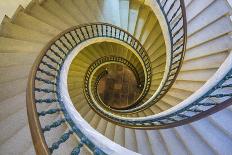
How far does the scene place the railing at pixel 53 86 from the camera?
2.45 m

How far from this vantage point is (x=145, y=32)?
7.58 metres

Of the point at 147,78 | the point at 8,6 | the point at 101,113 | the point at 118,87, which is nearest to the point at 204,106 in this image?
the point at 101,113

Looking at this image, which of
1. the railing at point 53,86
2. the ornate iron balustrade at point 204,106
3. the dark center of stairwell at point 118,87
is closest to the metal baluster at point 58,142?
the railing at point 53,86

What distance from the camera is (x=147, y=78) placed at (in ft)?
28.0

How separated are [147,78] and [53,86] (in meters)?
4.68

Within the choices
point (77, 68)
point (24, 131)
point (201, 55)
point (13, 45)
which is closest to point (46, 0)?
point (13, 45)

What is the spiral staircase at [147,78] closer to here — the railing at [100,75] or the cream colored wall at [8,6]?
the cream colored wall at [8,6]

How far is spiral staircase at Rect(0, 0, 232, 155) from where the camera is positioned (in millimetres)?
3483

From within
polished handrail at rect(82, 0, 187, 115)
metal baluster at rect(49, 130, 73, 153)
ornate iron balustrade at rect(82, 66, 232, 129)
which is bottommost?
metal baluster at rect(49, 130, 73, 153)

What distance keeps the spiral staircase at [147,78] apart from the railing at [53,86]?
0.05ft

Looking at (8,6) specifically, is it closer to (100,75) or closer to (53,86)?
(53,86)

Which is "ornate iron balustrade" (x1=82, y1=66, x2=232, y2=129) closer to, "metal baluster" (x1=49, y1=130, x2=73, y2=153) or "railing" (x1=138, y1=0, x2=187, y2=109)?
"railing" (x1=138, y1=0, x2=187, y2=109)

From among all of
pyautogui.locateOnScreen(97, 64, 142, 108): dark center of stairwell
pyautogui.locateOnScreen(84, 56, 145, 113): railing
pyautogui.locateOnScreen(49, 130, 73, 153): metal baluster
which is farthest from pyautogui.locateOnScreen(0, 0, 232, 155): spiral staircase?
pyautogui.locateOnScreen(97, 64, 142, 108): dark center of stairwell

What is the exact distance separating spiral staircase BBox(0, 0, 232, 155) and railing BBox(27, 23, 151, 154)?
14mm
